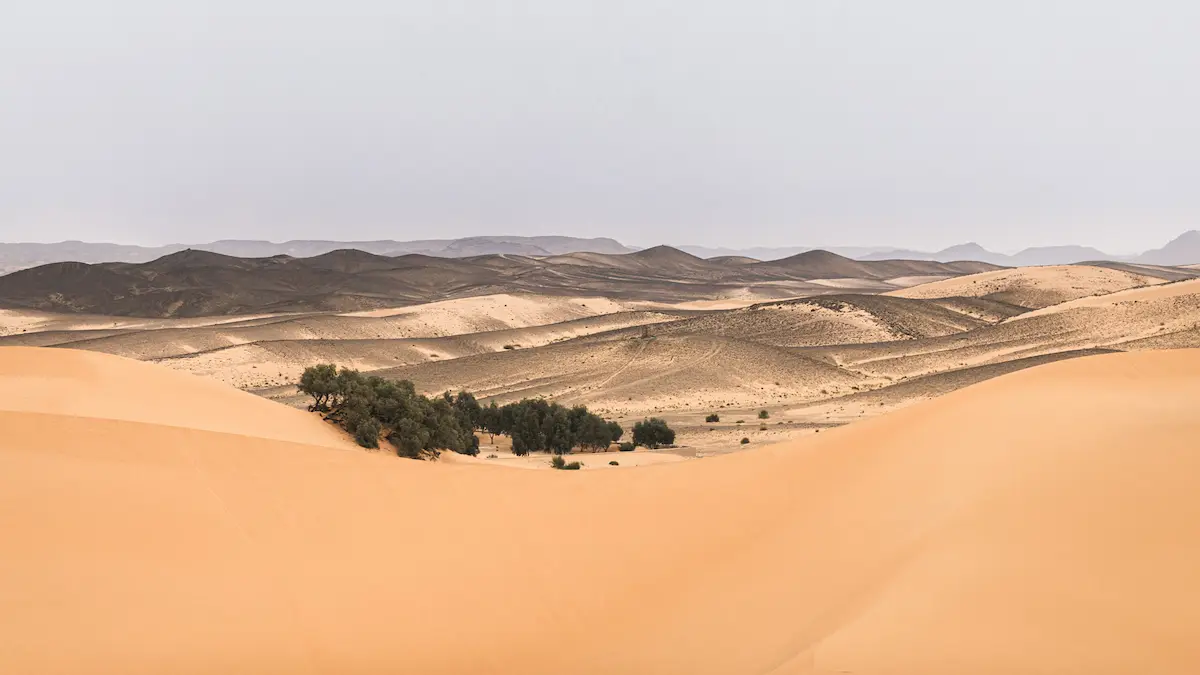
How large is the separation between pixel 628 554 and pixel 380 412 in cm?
1568

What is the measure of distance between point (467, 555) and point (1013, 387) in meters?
7.32

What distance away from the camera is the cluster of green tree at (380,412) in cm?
2136

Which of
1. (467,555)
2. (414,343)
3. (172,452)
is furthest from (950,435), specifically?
(414,343)

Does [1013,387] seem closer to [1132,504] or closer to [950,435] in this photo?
[950,435]

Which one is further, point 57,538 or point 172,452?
point 172,452

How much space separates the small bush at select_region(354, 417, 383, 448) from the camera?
68.2 feet

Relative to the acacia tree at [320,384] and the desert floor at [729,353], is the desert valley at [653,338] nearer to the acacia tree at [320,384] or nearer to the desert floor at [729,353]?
the desert floor at [729,353]

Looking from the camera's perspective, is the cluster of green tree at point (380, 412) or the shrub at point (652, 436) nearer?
the cluster of green tree at point (380, 412)

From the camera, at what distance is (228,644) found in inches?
229

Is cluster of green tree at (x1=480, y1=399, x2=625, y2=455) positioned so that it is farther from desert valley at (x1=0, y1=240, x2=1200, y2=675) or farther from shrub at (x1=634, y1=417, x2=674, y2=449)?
desert valley at (x1=0, y1=240, x2=1200, y2=675)

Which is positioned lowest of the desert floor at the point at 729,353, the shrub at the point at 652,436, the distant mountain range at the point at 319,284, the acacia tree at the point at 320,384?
the shrub at the point at 652,436

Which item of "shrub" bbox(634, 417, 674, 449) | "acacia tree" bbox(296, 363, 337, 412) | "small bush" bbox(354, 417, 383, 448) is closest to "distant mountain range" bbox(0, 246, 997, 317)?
"shrub" bbox(634, 417, 674, 449)

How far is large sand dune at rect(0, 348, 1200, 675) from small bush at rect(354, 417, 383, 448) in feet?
38.8

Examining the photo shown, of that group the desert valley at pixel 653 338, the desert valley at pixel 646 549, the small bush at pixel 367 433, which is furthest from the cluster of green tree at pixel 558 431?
the desert valley at pixel 646 549
